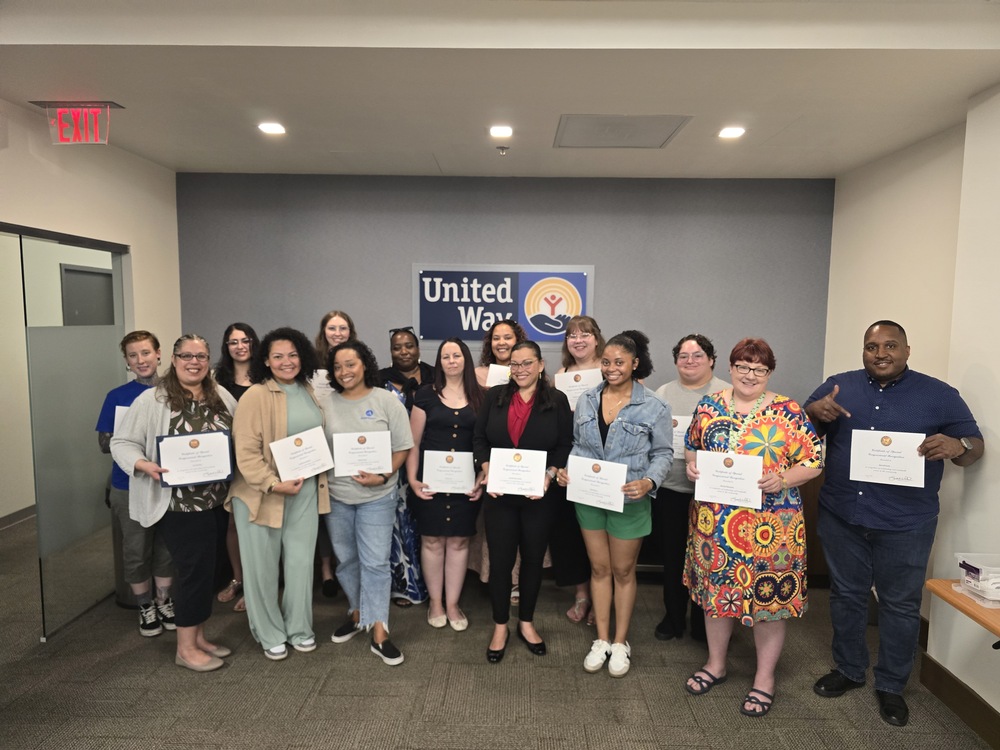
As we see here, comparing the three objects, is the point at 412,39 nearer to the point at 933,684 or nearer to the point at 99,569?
the point at 99,569

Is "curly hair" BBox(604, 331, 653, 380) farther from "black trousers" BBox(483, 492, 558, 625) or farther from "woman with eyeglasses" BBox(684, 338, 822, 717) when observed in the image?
"black trousers" BBox(483, 492, 558, 625)

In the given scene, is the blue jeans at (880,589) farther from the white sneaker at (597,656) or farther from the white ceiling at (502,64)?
the white ceiling at (502,64)

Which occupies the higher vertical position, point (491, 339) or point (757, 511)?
point (491, 339)

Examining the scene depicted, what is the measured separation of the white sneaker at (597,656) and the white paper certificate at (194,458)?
74.4 inches

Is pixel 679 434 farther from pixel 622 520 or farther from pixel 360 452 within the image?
pixel 360 452

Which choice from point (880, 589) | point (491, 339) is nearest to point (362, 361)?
point (491, 339)

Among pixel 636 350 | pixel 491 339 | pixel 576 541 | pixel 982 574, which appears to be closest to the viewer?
pixel 982 574

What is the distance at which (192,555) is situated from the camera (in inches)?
107

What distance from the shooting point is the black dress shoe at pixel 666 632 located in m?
3.18

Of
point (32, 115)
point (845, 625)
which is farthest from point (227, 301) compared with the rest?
point (845, 625)

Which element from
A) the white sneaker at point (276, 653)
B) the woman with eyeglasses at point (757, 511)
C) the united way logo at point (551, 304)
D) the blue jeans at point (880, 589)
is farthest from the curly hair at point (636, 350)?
the white sneaker at point (276, 653)

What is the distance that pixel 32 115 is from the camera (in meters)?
3.27

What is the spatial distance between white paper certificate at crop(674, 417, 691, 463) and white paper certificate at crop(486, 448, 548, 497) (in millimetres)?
708

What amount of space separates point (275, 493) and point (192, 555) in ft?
1.47
